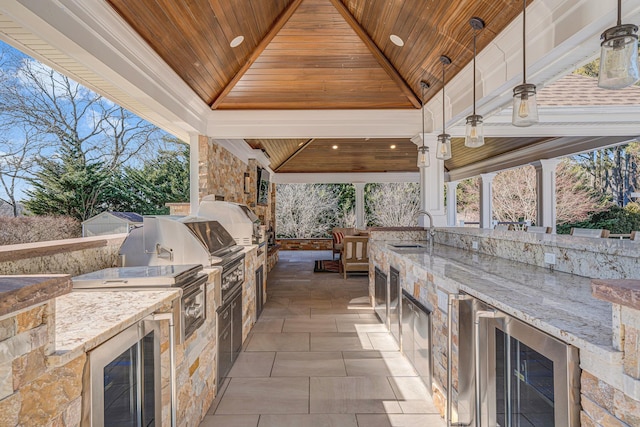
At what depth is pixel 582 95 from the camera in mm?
5316

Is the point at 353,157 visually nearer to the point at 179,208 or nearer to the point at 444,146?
the point at 179,208

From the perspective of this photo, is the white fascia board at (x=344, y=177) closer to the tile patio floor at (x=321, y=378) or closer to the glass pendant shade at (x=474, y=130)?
the tile patio floor at (x=321, y=378)

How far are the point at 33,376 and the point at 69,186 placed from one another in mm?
8785

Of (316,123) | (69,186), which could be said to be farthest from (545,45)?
(69,186)

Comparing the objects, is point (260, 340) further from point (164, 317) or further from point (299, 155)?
point (299, 155)

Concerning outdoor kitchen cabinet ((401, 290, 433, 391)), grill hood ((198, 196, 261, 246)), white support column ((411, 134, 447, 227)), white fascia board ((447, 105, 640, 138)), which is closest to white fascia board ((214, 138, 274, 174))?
grill hood ((198, 196, 261, 246))

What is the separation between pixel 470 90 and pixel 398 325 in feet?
8.50

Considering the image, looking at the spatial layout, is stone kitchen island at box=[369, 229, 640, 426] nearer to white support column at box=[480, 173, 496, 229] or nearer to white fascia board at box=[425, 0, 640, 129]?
white fascia board at box=[425, 0, 640, 129]

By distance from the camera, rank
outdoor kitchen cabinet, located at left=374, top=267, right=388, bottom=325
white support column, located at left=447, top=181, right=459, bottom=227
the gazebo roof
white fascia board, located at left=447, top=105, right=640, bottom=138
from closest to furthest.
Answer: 1. the gazebo roof
2. outdoor kitchen cabinet, located at left=374, top=267, right=388, bottom=325
3. white fascia board, located at left=447, top=105, right=640, bottom=138
4. white support column, located at left=447, top=181, right=459, bottom=227

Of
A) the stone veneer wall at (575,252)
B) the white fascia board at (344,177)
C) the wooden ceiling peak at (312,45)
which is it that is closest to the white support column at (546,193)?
the white fascia board at (344,177)

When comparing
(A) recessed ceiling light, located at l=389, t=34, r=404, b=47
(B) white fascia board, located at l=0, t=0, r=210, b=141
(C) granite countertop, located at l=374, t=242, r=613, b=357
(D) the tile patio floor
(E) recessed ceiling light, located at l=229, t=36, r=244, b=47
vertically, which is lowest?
(D) the tile patio floor

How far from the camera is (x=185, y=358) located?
1928mm

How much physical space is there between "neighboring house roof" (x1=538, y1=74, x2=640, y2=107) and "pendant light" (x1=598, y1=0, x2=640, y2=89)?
4.39 metres

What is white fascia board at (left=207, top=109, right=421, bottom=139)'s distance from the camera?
185 inches
